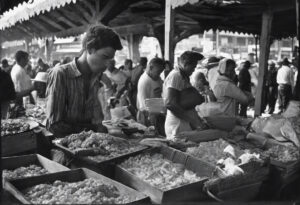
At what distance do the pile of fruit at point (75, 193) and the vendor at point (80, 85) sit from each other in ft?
2.89

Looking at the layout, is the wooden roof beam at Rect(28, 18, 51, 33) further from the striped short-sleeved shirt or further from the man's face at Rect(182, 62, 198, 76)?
the striped short-sleeved shirt

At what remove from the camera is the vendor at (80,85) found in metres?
2.59

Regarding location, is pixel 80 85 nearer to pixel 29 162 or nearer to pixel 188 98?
pixel 29 162

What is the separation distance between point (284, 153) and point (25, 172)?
218 centimetres

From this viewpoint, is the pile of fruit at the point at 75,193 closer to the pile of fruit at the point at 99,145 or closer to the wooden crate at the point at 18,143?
the pile of fruit at the point at 99,145

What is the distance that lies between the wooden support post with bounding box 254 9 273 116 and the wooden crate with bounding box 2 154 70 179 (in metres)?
6.08

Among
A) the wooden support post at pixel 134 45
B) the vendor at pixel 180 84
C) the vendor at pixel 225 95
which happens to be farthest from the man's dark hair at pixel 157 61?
the wooden support post at pixel 134 45

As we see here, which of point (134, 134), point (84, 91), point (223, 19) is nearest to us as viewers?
point (84, 91)

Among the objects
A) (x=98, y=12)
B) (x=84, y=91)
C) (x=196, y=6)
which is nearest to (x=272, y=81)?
(x=196, y=6)

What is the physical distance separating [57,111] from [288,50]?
130 feet

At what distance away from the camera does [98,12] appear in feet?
23.2

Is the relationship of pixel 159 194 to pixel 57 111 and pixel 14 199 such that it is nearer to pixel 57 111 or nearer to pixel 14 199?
pixel 14 199

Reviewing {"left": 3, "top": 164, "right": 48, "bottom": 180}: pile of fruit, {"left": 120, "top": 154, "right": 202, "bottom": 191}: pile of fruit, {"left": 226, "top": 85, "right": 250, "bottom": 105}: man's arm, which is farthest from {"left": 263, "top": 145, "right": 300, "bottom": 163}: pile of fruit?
{"left": 3, "top": 164, "right": 48, "bottom": 180}: pile of fruit

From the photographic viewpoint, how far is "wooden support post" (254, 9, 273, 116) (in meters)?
7.18
